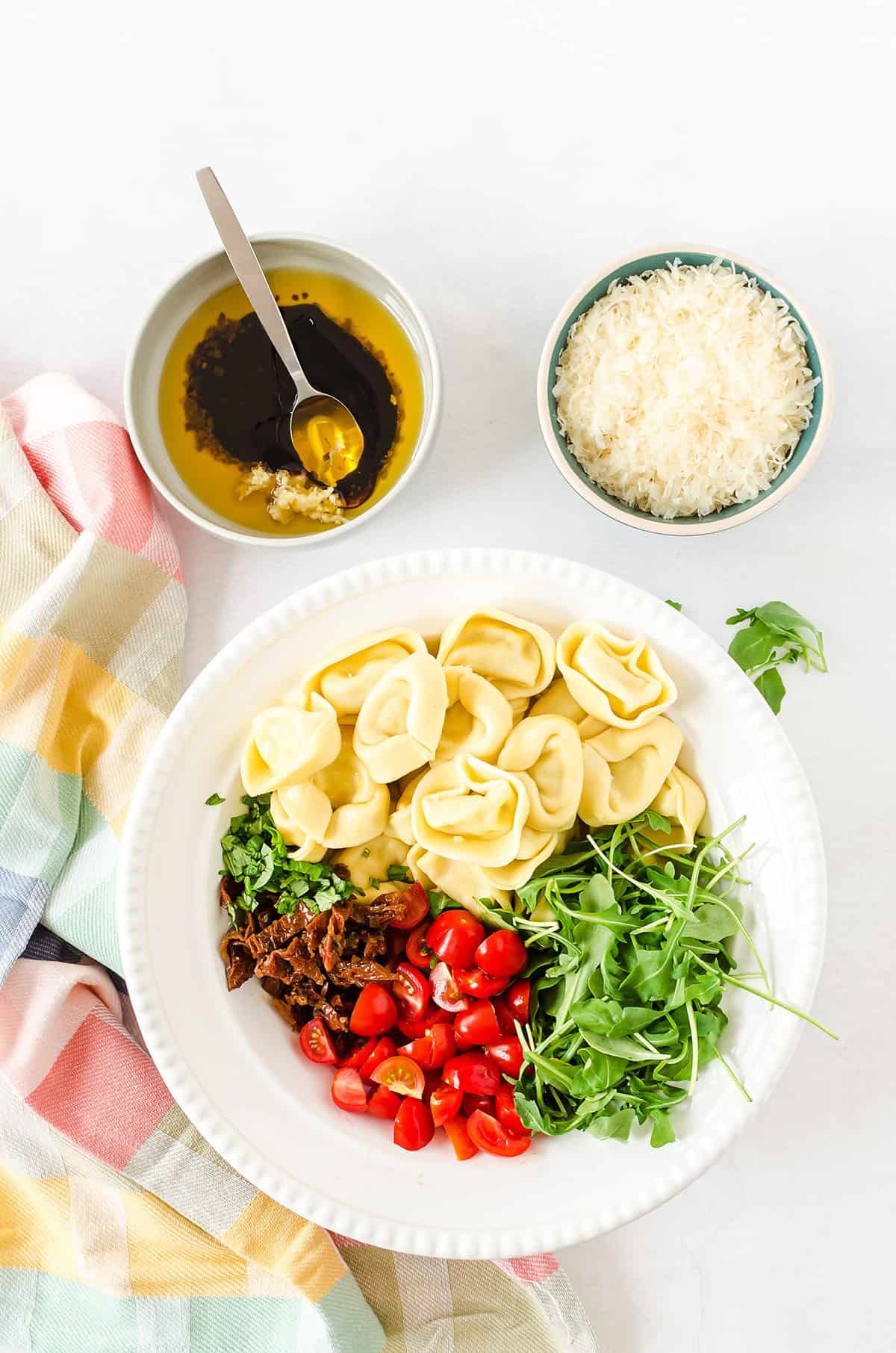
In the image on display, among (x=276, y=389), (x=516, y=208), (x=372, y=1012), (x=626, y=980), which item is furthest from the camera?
(x=516, y=208)

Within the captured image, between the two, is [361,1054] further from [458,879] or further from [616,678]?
[616,678]

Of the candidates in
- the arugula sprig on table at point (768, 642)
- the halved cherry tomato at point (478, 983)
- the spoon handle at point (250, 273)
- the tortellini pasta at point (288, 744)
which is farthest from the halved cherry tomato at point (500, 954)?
the spoon handle at point (250, 273)

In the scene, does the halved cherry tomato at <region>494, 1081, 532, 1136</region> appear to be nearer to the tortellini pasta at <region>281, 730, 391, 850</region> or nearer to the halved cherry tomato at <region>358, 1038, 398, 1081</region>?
the halved cherry tomato at <region>358, 1038, 398, 1081</region>

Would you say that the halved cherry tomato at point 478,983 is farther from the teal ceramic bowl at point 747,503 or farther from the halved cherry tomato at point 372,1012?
the teal ceramic bowl at point 747,503

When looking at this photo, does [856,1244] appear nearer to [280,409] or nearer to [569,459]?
[569,459]

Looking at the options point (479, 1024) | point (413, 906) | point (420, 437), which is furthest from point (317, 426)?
point (479, 1024)

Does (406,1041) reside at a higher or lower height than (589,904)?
lower

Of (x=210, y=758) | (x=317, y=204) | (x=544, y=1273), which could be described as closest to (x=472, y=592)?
(x=210, y=758)

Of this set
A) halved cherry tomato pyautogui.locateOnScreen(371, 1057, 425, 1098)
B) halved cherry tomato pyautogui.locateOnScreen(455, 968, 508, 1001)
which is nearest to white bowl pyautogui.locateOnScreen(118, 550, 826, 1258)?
halved cherry tomato pyautogui.locateOnScreen(371, 1057, 425, 1098)
